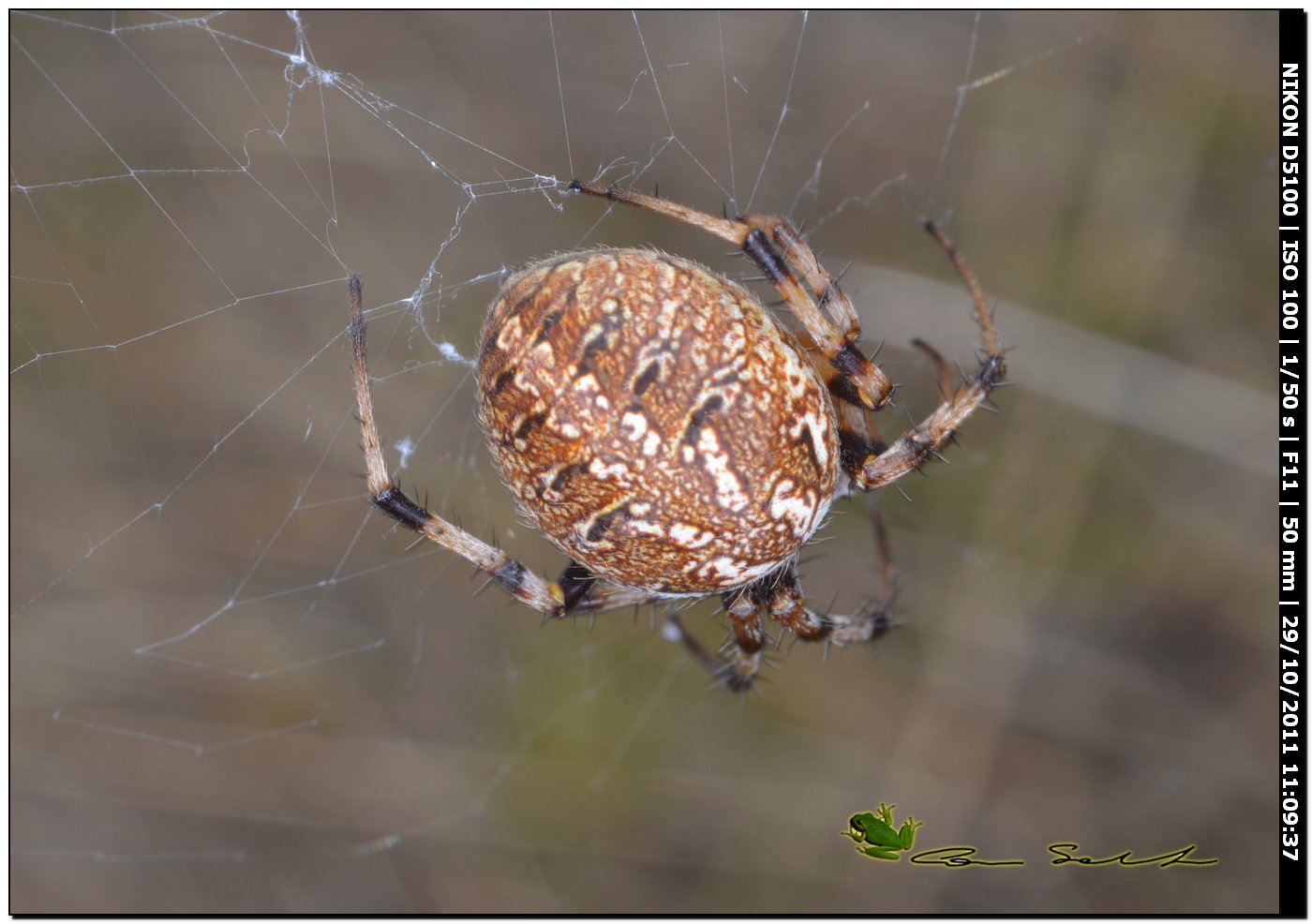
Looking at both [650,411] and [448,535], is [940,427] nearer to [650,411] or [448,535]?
[650,411]

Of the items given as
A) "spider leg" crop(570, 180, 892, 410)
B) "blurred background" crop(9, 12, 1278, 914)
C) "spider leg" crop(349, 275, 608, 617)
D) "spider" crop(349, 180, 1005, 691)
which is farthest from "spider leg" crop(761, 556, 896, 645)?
"blurred background" crop(9, 12, 1278, 914)

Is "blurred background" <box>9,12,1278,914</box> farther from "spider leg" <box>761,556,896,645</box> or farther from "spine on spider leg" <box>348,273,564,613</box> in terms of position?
"spider leg" <box>761,556,896,645</box>

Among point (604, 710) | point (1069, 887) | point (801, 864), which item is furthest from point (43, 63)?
point (1069, 887)

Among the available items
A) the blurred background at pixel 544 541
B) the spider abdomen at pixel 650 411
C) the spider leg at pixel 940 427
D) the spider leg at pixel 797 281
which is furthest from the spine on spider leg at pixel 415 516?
the spider leg at pixel 940 427

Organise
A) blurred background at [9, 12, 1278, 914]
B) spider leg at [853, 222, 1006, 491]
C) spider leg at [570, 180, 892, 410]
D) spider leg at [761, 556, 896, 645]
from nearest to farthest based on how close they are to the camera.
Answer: spider leg at [570, 180, 892, 410], spider leg at [853, 222, 1006, 491], spider leg at [761, 556, 896, 645], blurred background at [9, 12, 1278, 914]

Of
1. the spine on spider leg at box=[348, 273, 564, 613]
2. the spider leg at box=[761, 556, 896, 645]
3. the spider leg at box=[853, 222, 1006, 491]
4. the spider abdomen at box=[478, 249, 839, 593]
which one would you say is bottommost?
the spine on spider leg at box=[348, 273, 564, 613]

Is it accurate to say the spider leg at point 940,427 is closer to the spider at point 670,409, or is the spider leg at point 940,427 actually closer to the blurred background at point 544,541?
the spider at point 670,409

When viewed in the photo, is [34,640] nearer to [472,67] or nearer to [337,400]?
[337,400]

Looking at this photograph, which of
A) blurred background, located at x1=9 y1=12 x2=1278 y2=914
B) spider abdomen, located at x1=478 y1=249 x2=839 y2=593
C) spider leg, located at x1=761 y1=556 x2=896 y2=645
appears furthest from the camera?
blurred background, located at x1=9 y1=12 x2=1278 y2=914

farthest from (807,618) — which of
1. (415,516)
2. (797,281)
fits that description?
(415,516)
